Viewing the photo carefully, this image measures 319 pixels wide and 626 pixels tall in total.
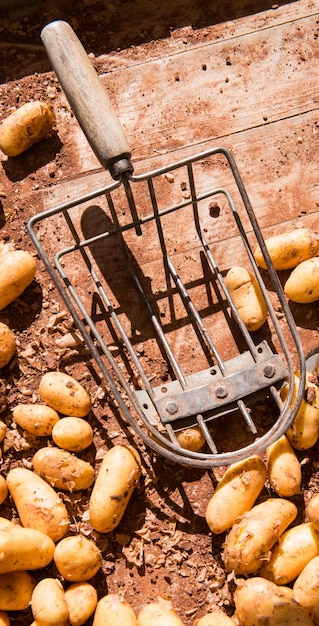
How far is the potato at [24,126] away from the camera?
1.72m

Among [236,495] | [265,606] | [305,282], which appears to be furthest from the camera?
[305,282]

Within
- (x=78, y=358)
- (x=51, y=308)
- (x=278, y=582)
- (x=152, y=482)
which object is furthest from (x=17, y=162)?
(x=278, y=582)

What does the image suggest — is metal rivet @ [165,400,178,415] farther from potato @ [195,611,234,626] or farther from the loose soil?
potato @ [195,611,234,626]

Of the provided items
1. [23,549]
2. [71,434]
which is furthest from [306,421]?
[23,549]

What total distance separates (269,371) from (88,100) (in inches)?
24.4

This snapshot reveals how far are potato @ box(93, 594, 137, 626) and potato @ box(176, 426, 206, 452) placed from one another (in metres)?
0.32

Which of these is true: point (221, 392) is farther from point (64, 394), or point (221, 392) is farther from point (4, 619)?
point (4, 619)

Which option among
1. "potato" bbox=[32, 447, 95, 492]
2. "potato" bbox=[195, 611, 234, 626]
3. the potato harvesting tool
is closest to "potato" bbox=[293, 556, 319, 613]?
"potato" bbox=[195, 611, 234, 626]

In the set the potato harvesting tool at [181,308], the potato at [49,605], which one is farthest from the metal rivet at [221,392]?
the potato at [49,605]

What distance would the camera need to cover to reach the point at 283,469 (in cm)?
154

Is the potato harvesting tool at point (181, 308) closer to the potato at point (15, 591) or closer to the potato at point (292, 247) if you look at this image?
the potato at point (292, 247)

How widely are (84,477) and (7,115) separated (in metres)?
0.84

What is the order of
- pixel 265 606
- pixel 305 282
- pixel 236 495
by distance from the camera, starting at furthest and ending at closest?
pixel 305 282 → pixel 236 495 → pixel 265 606

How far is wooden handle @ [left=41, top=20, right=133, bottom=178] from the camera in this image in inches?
55.2
